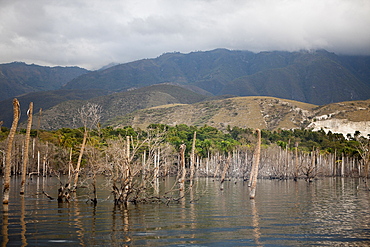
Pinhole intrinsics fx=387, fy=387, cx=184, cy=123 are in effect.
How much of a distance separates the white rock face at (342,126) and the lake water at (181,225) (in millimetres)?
117344

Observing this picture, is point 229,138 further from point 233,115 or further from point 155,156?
point 155,156

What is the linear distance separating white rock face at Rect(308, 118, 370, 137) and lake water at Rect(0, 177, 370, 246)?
11734 cm

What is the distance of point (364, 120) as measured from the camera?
137 metres

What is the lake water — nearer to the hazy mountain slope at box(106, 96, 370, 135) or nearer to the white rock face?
the white rock face

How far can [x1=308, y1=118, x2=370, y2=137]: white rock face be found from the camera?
13425 centimetres

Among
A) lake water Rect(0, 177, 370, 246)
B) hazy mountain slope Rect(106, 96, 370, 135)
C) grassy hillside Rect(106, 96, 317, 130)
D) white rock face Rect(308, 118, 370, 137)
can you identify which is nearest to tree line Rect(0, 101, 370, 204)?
lake water Rect(0, 177, 370, 246)

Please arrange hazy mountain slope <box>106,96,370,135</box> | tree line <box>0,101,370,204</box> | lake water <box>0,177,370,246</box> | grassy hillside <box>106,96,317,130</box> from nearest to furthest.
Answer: lake water <box>0,177,370,246</box> → tree line <box>0,101,370,204</box> → hazy mountain slope <box>106,96,370,135</box> → grassy hillside <box>106,96,317,130</box>

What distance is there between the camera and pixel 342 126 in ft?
462

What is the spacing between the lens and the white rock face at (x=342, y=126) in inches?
5285

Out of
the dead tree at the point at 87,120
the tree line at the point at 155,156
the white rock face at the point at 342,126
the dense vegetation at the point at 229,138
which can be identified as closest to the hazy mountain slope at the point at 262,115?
the white rock face at the point at 342,126

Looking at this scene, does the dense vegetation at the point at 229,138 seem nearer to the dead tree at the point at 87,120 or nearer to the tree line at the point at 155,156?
the tree line at the point at 155,156

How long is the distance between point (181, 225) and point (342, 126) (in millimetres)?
134705

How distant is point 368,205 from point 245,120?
421 feet

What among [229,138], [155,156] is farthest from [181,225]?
[229,138]
